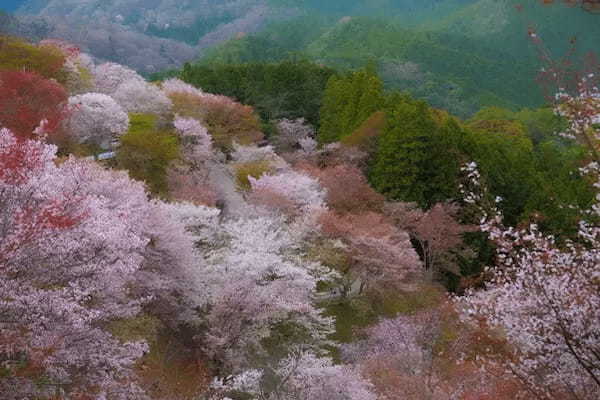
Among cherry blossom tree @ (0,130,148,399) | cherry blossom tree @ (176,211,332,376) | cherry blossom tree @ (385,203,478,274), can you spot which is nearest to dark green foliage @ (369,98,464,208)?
cherry blossom tree @ (385,203,478,274)

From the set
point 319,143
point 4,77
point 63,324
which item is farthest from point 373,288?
point 319,143

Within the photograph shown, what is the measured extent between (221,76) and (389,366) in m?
34.5

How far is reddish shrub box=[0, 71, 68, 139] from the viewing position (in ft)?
58.6

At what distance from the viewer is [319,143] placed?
120 feet

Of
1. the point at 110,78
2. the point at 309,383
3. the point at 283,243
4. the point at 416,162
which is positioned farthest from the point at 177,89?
the point at 309,383

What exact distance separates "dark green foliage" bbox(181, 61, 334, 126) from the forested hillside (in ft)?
0.68

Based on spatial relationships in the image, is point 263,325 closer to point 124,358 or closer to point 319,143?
point 124,358

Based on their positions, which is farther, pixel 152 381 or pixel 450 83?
pixel 450 83

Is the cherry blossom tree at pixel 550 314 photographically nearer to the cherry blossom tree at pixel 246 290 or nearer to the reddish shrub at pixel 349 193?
the cherry blossom tree at pixel 246 290

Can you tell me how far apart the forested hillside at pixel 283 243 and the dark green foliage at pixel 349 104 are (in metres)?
0.20

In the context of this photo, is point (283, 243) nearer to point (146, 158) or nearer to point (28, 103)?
point (146, 158)

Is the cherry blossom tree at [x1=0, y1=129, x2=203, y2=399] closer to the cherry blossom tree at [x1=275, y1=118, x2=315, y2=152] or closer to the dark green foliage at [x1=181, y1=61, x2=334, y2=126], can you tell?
the cherry blossom tree at [x1=275, y1=118, x2=315, y2=152]

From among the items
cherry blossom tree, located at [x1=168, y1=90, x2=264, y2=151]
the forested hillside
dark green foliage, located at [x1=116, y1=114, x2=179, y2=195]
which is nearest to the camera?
the forested hillside

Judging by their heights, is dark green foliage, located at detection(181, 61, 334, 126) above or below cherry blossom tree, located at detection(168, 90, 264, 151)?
below
